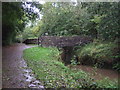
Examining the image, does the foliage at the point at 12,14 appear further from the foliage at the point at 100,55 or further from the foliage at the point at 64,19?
the foliage at the point at 100,55

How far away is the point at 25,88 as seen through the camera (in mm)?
3312

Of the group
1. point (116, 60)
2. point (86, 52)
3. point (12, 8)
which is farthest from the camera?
point (86, 52)

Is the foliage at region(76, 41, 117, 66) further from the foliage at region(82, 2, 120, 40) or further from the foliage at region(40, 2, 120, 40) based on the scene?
the foliage at region(82, 2, 120, 40)

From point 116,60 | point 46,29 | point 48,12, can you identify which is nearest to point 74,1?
point 48,12

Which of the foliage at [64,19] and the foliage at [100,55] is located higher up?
the foliage at [64,19]

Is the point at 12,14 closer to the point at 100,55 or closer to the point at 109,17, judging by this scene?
the point at 109,17

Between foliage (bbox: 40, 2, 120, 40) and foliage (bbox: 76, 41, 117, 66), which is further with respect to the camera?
foliage (bbox: 40, 2, 120, 40)

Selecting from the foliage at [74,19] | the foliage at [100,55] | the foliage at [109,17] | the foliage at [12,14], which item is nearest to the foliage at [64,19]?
the foliage at [74,19]

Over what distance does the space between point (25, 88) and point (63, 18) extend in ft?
41.0

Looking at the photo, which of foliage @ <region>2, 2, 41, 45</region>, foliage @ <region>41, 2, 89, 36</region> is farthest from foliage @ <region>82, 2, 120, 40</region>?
foliage @ <region>41, 2, 89, 36</region>

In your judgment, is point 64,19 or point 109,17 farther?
point 64,19

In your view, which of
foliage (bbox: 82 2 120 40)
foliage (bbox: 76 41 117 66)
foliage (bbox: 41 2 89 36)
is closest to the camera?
foliage (bbox: 82 2 120 40)

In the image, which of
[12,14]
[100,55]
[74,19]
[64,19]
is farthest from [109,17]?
[64,19]

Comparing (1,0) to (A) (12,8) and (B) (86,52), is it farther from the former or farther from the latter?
(B) (86,52)
